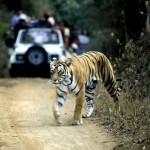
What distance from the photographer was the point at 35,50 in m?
17.0

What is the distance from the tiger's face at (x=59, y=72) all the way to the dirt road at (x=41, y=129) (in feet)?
2.48

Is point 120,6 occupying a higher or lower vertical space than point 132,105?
higher

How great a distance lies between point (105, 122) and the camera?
952cm

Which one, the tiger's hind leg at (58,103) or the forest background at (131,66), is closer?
the forest background at (131,66)

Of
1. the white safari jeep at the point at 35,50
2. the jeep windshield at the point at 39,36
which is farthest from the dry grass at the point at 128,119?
the jeep windshield at the point at 39,36

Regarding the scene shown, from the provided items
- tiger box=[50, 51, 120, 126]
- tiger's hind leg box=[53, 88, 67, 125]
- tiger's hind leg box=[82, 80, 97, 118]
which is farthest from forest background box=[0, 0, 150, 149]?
tiger's hind leg box=[53, 88, 67, 125]

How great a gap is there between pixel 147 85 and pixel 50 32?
Result: 8.52m

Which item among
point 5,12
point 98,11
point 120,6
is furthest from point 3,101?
point 5,12

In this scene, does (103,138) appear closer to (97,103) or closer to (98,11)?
(97,103)

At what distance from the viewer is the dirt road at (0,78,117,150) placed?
7984 millimetres

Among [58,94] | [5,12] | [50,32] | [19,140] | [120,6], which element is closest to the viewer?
[19,140]

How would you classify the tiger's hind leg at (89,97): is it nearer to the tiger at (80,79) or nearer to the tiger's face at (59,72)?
the tiger at (80,79)

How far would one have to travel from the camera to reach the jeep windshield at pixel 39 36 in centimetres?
1862

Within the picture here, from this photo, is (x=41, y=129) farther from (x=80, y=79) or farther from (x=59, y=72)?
(x=80, y=79)
